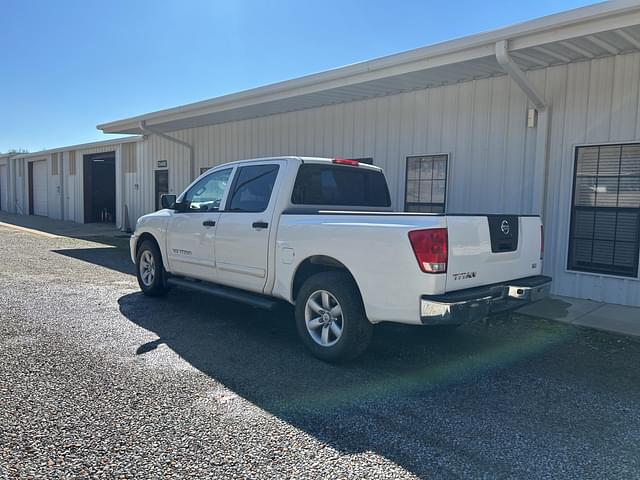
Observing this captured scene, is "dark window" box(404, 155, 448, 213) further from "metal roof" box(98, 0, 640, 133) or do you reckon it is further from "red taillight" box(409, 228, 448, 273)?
"red taillight" box(409, 228, 448, 273)

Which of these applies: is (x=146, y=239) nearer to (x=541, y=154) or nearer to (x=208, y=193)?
(x=208, y=193)

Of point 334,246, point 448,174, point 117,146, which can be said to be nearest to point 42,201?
point 117,146

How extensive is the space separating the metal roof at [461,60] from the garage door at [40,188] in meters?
17.3

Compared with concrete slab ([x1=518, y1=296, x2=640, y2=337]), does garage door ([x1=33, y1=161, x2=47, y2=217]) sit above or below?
above

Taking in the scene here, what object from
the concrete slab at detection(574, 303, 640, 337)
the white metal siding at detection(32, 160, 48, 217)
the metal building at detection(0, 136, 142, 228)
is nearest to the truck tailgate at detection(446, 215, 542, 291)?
the concrete slab at detection(574, 303, 640, 337)

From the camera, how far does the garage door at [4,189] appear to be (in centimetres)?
2945

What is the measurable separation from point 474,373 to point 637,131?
4411 mm

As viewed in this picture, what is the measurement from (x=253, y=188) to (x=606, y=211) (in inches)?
196

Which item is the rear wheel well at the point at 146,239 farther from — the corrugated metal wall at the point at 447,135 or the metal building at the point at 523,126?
the corrugated metal wall at the point at 447,135

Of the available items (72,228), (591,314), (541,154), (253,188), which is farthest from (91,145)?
(591,314)

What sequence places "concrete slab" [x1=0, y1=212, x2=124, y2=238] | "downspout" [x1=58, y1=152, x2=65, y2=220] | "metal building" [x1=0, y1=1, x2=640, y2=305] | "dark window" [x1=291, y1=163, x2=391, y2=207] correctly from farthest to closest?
"downspout" [x1=58, y1=152, x2=65, y2=220]
"concrete slab" [x1=0, y1=212, x2=124, y2=238]
"metal building" [x1=0, y1=1, x2=640, y2=305]
"dark window" [x1=291, y1=163, x2=391, y2=207]

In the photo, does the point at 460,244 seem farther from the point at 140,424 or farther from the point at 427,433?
the point at 140,424

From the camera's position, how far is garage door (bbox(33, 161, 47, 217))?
25.3 metres

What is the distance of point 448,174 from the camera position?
28.7ft
